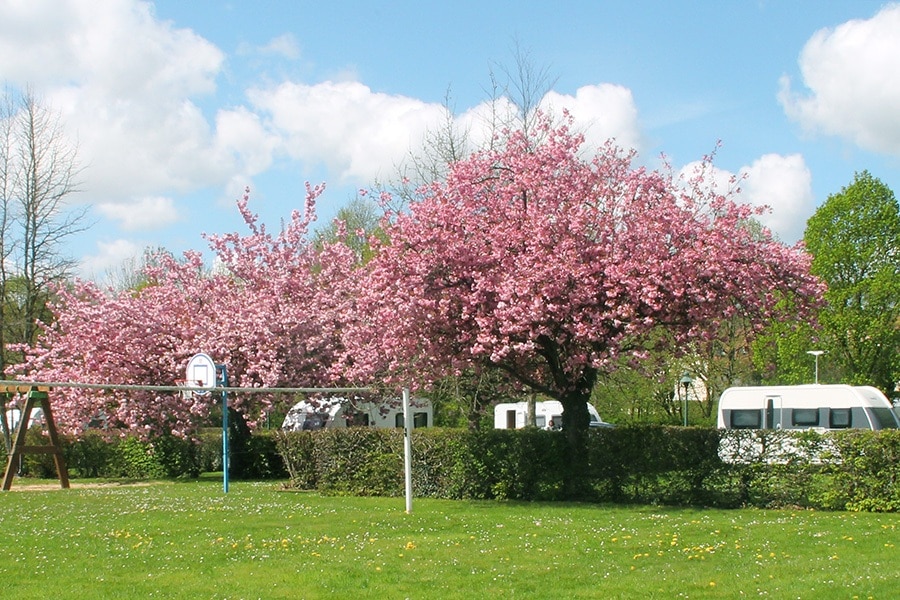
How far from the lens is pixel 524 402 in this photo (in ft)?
125

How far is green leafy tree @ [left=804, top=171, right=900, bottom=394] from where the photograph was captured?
3800 centimetres

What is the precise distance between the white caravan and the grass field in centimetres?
1025

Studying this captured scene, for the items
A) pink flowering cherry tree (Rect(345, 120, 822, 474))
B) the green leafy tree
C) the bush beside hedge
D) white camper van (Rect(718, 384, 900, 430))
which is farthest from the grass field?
the green leafy tree

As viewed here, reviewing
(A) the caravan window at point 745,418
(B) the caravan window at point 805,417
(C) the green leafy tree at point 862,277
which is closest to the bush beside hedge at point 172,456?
(A) the caravan window at point 745,418

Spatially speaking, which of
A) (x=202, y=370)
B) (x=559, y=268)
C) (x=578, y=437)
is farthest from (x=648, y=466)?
(x=202, y=370)

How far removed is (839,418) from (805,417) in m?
1.13

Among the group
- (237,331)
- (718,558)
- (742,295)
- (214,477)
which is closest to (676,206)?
(742,295)

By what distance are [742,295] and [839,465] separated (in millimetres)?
3055

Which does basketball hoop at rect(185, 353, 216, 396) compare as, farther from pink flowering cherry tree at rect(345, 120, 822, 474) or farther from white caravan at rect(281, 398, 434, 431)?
pink flowering cherry tree at rect(345, 120, 822, 474)

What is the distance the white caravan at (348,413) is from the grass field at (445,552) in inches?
403

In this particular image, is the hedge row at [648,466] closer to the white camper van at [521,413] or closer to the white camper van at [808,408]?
the white camper van at [808,408]

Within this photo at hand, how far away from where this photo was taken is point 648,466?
1670 cm

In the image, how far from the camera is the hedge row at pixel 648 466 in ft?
49.8

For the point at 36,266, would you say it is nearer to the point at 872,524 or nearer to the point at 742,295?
the point at 742,295
